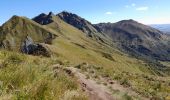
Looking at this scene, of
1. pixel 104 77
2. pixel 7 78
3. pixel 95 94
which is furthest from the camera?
pixel 104 77

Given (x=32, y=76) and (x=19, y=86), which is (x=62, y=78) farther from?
(x=19, y=86)

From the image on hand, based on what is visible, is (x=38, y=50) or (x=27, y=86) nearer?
(x=27, y=86)

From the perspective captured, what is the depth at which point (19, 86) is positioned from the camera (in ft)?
31.0

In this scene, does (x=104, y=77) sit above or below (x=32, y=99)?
below

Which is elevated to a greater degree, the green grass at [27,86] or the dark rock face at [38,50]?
the green grass at [27,86]

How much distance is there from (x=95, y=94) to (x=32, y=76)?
4706 millimetres

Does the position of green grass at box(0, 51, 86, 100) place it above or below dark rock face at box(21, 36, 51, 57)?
above

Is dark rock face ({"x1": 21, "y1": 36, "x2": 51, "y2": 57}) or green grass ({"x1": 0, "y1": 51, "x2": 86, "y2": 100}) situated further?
dark rock face ({"x1": 21, "y1": 36, "x2": 51, "y2": 57})

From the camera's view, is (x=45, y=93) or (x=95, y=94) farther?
(x=95, y=94)

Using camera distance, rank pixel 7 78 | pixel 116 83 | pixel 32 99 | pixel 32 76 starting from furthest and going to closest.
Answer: pixel 116 83 → pixel 32 76 → pixel 7 78 → pixel 32 99

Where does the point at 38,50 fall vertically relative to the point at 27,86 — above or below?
below

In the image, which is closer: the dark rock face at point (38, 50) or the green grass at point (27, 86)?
the green grass at point (27, 86)

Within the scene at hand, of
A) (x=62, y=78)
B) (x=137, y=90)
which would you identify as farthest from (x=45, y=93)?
(x=137, y=90)

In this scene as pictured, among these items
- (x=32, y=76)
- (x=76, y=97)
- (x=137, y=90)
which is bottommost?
(x=137, y=90)
